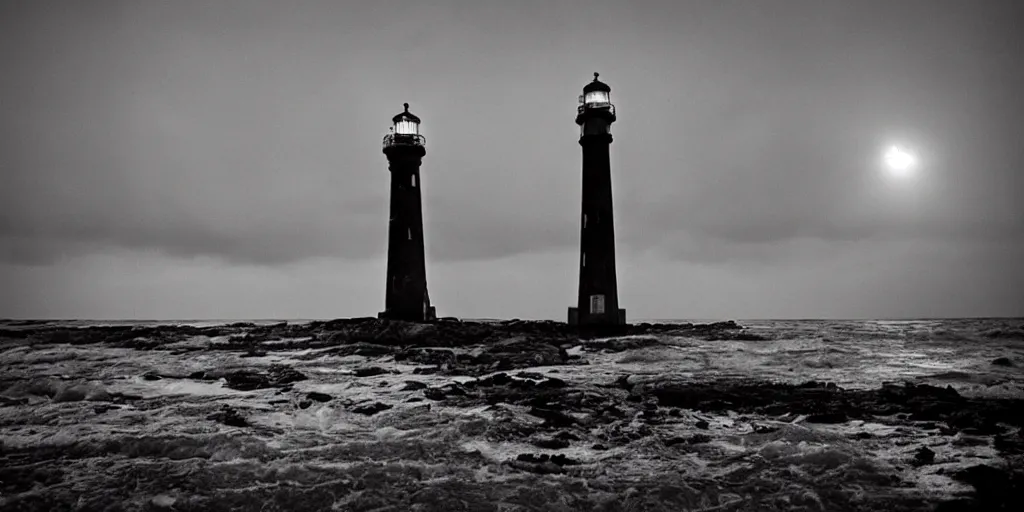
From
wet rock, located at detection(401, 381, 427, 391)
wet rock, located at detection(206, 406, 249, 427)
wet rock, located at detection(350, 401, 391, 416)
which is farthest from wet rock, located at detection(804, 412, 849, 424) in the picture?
wet rock, located at detection(206, 406, 249, 427)

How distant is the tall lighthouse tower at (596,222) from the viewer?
96.5 ft

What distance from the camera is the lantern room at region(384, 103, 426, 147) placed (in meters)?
34.3

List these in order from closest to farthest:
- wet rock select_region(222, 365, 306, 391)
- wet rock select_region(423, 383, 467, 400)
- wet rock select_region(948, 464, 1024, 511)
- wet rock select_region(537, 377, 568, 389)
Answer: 1. wet rock select_region(948, 464, 1024, 511)
2. wet rock select_region(423, 383, 467, 400)
3. wet rock select_region(537, 377, 568, 389)
4. wet rock select_region(222, 365, 306, 391)

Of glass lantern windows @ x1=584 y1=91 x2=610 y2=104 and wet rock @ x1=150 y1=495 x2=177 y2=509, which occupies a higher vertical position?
glass lantern windows @ x1=584 y1=91 x2=610 y2=104

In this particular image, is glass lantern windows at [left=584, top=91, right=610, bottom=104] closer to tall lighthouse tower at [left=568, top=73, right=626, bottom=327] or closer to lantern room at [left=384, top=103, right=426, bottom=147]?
tall lighthouse tower at [left=568, top=73, right=626, bottom=327]

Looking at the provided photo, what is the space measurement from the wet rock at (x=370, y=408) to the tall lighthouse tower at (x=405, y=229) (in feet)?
71.1

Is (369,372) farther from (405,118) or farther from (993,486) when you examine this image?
(405,118)

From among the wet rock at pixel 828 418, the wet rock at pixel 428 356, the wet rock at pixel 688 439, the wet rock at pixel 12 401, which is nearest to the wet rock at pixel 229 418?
the wet rock at pixel 12 401

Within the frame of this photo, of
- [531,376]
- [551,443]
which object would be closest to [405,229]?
[531,376]

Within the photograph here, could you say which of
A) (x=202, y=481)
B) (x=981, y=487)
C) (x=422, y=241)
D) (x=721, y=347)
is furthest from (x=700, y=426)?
(x=422, y=241)

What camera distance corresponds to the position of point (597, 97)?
3097cm

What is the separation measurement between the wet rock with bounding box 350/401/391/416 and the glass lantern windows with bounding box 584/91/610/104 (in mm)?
23101

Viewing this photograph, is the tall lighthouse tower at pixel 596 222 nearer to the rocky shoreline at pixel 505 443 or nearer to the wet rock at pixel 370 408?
the rocky shoreline at pixel 505 443

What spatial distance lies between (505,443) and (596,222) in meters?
22.1
